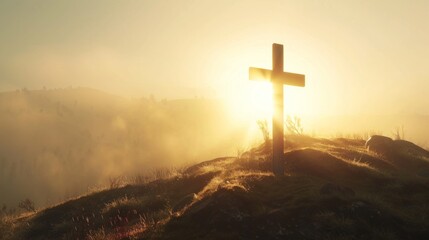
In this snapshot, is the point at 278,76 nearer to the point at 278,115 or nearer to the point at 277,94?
the point at 277,94

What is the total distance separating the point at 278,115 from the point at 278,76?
4.72 feet

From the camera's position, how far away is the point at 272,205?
12.1 meters

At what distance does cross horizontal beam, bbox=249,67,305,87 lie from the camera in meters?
15.5

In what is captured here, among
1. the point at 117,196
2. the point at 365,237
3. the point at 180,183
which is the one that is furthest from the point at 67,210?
the point at 365,237

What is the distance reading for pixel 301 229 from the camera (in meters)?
10.6

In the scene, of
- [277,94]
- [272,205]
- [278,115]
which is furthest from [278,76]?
[272,205]

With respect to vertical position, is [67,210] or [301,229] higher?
[301,229]

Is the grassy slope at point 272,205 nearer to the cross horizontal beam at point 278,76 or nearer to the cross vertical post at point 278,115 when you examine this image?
the cross vertical post at point 278,115

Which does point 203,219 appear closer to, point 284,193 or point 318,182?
point 284,193

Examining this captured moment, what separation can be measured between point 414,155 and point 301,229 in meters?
13.2

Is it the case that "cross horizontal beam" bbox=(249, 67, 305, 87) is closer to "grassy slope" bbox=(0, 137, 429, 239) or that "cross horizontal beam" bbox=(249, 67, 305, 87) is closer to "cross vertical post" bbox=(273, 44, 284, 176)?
"cross vertical post" bbox=(273, 44, 284, 176)

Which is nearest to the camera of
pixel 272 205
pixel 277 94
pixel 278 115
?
pixel 272 205

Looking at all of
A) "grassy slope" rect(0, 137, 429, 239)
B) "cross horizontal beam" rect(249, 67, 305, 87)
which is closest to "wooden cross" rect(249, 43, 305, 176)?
"cross horizontal beam" rect(249, 67, 305, 87)

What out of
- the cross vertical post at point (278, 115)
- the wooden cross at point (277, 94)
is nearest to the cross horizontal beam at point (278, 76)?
the wooden cross at point (277, 94)
